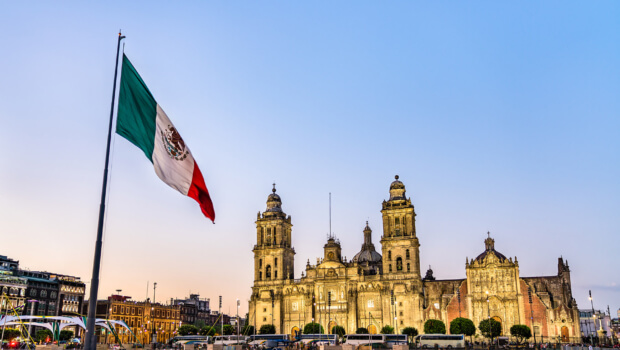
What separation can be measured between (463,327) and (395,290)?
14.5 m

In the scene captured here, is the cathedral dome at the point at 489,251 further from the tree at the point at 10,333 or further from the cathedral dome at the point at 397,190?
the tree at the point at 10,333

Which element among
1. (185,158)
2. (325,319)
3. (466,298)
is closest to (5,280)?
(325,319)

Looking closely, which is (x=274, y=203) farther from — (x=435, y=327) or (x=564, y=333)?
(x=564, y=333)

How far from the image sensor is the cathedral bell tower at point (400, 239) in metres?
97.2

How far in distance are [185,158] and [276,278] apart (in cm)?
9166

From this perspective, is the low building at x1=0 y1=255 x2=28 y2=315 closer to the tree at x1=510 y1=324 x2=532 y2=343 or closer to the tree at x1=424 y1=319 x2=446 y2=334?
the tree at x1=424 y1=319 x2=446 y2=334

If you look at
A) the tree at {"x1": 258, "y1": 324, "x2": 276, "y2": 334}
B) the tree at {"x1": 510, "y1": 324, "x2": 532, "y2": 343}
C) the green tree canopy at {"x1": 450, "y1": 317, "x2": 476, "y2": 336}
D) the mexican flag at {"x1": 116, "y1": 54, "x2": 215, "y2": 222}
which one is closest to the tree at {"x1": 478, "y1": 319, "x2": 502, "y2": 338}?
the green tree canopy at {"x1": 450, "y1": 317, "x2": 476, "y2": 336}

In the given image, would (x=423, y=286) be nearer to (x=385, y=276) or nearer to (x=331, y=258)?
(x=385, y=276)

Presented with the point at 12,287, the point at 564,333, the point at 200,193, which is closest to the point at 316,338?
the point at 564,333

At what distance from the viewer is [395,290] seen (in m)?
95.6

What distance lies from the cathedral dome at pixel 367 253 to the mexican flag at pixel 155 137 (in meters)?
99.6

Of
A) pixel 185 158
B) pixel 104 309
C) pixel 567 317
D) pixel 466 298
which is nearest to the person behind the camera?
pixel 185 158

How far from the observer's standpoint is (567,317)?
88.1m

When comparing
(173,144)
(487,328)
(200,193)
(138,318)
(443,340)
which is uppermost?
(173,144)
